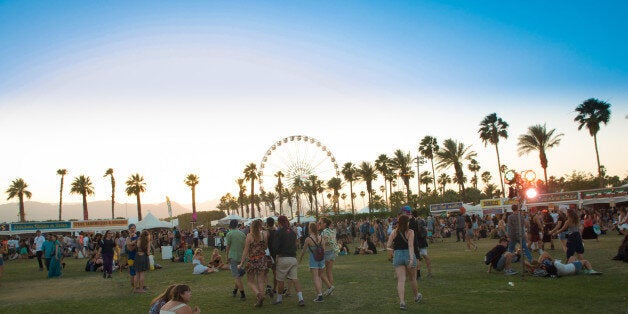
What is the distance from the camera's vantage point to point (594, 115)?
54594 mm

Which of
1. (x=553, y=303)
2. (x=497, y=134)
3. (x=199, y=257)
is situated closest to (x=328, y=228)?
(x=553, y=303)

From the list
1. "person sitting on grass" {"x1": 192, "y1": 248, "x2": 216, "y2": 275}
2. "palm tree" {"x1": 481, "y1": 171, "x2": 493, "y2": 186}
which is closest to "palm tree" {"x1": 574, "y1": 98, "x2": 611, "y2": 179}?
"person sitting on grass" {"x1": 192, "y1": 248, "x2": 216, "y2": 275}

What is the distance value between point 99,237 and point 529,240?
19281mm

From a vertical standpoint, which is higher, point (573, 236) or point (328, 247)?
point (328, 247)

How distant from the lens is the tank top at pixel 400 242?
8414mm

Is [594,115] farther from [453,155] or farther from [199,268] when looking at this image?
[199,268]

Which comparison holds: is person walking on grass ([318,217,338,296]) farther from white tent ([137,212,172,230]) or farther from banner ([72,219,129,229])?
banner ([72,219,129,229])

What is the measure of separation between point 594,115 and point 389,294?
54849mm

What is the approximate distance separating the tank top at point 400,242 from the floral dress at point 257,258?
2.78 m

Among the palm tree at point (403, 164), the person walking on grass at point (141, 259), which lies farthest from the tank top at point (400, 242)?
the palm tree at point (403, 164)

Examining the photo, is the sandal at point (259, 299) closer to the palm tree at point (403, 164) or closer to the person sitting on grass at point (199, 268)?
the person sitting on grass at point (199, 268)

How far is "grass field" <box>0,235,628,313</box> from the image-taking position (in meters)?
8.29

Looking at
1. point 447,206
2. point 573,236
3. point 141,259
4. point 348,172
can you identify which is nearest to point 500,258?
point 573,236

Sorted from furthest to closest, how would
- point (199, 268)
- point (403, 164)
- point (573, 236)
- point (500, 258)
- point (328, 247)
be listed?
point (403, 164), point (199, 268), point (500, 258), point (573, 236), point (328, 247)
